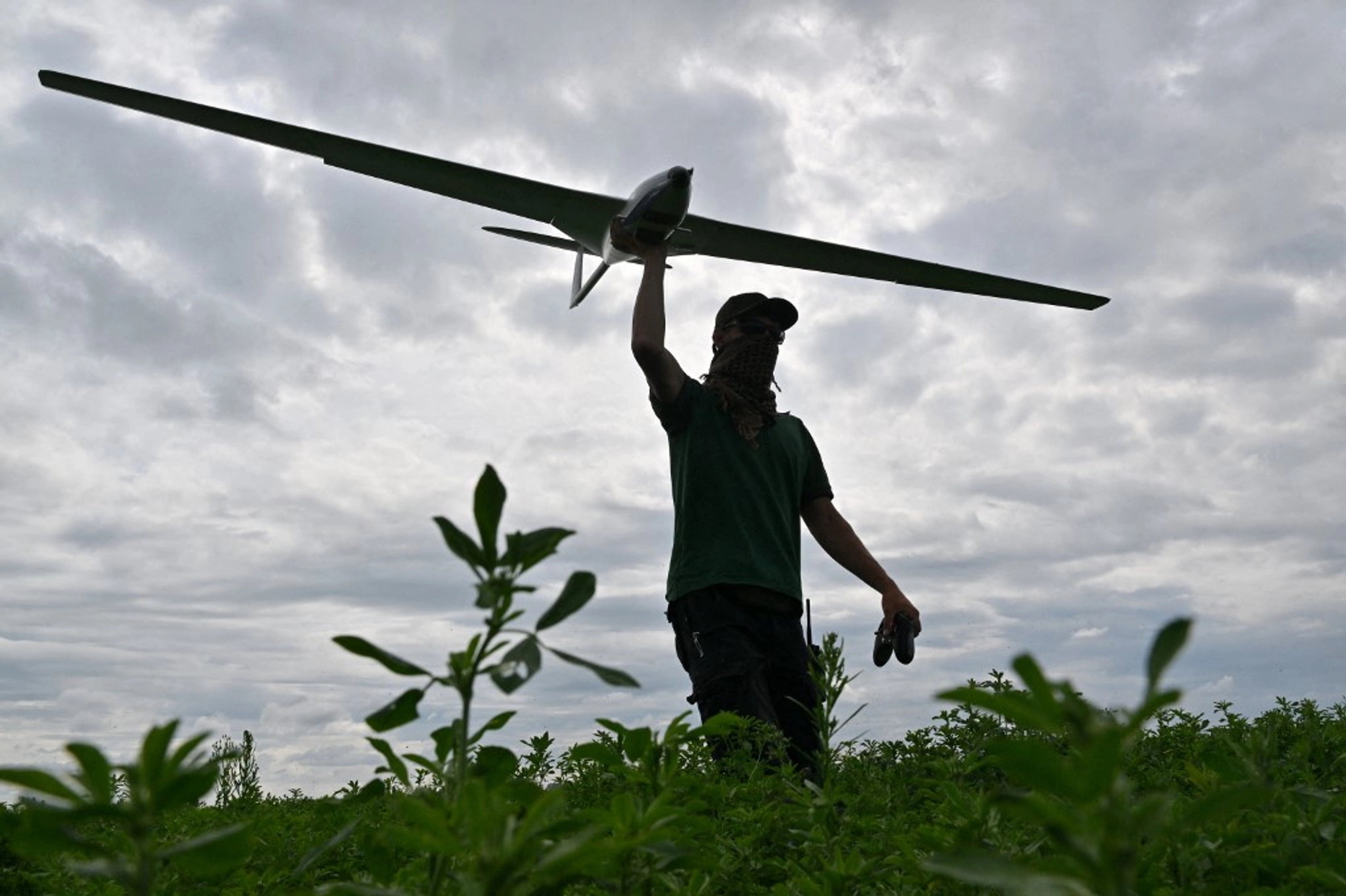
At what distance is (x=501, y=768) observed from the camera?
116cm

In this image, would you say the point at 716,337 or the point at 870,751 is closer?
the point at 870,751

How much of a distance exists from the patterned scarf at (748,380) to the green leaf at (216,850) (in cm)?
572

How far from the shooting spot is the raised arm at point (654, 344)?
A: 238 inches

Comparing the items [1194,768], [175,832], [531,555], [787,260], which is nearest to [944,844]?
[1194,768]

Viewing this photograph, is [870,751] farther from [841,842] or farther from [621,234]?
[621,234]

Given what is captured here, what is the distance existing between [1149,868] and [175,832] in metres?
3.33

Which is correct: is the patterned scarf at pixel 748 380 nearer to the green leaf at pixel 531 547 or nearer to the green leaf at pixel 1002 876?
the green leaf at pixel 531 547

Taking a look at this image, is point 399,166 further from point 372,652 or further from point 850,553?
point 372,652

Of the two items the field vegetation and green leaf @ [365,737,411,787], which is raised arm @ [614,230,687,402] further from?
green leaf @ [365,737,411,787]

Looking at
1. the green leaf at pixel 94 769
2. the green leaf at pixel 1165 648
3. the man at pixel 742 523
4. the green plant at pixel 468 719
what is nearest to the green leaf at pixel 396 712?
the green plant at pixel 468 719

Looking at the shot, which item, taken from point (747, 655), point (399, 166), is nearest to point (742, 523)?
point (747, 655)

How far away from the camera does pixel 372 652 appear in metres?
0.95

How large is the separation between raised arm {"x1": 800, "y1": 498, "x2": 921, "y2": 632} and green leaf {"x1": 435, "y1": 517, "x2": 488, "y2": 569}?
5.62 meters

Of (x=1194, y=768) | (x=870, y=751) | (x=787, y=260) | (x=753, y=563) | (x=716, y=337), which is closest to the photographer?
(x=1194, y=768)
